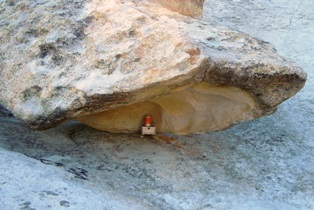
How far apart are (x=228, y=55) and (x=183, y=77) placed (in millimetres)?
220

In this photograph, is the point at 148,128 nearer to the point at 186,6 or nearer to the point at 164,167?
the point at 164,167

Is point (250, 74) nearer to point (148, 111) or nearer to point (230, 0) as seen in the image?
point (148, 111)

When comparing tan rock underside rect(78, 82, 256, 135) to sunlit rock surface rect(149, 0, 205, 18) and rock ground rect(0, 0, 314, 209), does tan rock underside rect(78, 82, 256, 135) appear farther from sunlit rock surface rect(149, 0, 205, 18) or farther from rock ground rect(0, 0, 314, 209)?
sunlit rock surface rect(149, 0, 205, 18)

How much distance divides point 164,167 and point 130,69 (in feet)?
1.33

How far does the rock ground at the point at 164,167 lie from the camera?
1.48 metres

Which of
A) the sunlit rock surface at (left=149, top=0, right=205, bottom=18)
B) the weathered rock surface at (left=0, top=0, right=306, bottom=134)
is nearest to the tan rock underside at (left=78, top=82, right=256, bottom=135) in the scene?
the weathered rock surface at (left=0, top=0, right=306, bottom=134)

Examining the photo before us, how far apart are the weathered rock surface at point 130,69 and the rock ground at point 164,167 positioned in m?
0.11

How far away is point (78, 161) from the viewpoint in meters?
1.79

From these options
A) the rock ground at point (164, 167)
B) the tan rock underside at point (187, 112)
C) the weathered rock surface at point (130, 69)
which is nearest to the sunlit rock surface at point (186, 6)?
the weathered rock surface at point (130, 69)

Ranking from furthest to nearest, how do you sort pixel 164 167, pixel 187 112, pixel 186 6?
pixel 186 6, pixel 187 112, pixel 164 167

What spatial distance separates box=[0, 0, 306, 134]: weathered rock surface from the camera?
1.58 metres

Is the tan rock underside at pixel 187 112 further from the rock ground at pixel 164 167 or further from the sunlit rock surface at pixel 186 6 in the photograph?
the sunlit rock surface at pixel 186 6

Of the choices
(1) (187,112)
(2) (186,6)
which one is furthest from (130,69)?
(2) (186,6)

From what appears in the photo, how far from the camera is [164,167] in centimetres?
179
